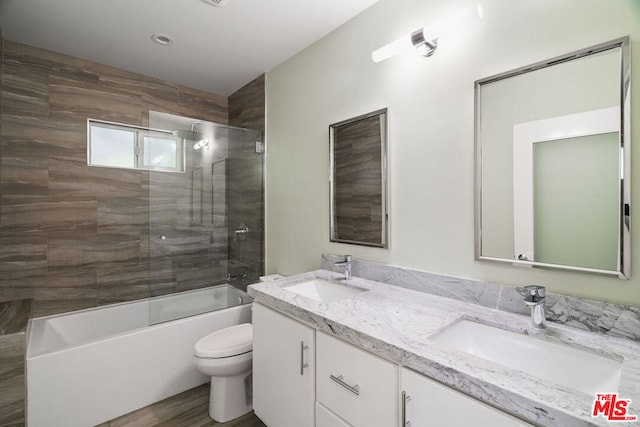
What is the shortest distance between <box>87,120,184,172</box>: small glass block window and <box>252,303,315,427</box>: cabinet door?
153cm

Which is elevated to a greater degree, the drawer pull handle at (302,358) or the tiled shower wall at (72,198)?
the tiled shower wall at (72,198)

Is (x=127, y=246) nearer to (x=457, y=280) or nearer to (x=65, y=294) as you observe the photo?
(x=65, y=294)

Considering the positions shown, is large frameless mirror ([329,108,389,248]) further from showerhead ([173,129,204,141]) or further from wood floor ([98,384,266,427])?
wood floor ([98,384,266,427])

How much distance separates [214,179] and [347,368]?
6.31ft

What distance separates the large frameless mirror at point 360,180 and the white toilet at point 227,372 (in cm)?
95

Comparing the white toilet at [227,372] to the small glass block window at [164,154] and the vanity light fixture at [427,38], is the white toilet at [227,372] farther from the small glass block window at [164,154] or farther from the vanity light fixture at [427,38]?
the vanity light fixture at [427,38]

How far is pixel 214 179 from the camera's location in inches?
97.7

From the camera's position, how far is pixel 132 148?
8.91 ft

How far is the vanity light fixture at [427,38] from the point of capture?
3.99ft

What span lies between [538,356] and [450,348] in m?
0.35

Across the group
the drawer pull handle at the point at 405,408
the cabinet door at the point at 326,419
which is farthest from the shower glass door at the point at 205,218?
the drawer pull handle at the point at 405,408

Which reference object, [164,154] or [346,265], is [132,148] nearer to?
[164,154]

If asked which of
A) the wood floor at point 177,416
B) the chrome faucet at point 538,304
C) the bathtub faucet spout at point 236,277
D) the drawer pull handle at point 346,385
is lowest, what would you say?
the wood floor at point 177,416

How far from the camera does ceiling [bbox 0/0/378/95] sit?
5.86ft
